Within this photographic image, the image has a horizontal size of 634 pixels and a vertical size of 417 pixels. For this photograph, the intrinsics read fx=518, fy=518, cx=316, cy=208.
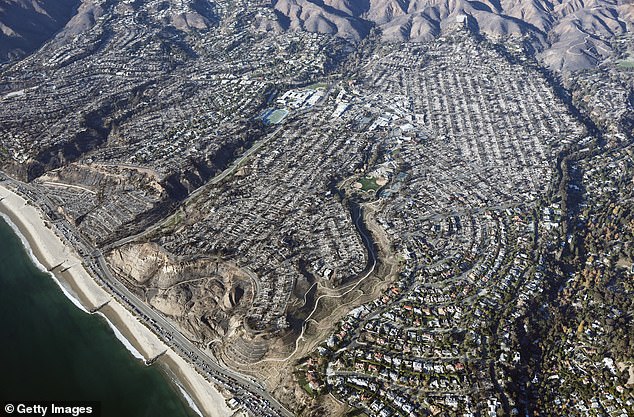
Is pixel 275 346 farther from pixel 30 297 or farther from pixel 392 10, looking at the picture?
pixel 392 10

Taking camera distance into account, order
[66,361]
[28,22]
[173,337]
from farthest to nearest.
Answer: [28,22]
[173,337]
[66,361]

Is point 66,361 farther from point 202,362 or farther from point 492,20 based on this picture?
point 492,20

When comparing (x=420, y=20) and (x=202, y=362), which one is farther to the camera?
(x=420, y=20)

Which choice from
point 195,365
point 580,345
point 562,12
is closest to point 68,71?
point 195,365

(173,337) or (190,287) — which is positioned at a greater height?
(190,287)

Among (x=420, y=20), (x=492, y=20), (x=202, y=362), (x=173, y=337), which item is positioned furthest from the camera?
(x=420, y=20)

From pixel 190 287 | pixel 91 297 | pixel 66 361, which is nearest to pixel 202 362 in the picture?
pixel 190 287
